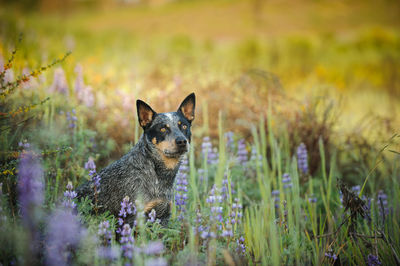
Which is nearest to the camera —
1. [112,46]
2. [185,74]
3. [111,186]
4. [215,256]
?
[215,256]

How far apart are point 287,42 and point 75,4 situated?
9832mm

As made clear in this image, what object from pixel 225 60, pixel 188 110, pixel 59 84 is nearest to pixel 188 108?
pixel 188 110

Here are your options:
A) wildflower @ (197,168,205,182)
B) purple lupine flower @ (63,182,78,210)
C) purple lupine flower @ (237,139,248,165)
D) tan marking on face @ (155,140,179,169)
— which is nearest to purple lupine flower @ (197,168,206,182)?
wildflower @ (197,168,205,182)

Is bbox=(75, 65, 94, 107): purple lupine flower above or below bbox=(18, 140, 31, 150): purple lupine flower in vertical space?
above

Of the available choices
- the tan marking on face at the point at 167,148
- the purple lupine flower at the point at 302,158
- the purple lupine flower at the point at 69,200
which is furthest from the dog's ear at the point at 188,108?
the purple lupine flower at the point at 302,158

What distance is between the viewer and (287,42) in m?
13.6

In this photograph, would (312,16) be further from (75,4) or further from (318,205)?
(318,205)

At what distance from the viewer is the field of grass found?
7.18 ft

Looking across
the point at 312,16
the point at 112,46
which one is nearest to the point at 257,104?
the point at 112,46

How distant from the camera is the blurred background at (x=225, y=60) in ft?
15.8

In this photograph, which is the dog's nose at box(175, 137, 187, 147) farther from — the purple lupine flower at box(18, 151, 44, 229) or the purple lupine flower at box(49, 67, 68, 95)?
the purple lupine flower at box(49, 67, 68, 95)

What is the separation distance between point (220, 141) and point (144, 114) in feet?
2.27

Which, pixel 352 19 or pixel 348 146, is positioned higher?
pixel 352 19

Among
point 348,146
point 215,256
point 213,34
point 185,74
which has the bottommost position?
point 215,256
